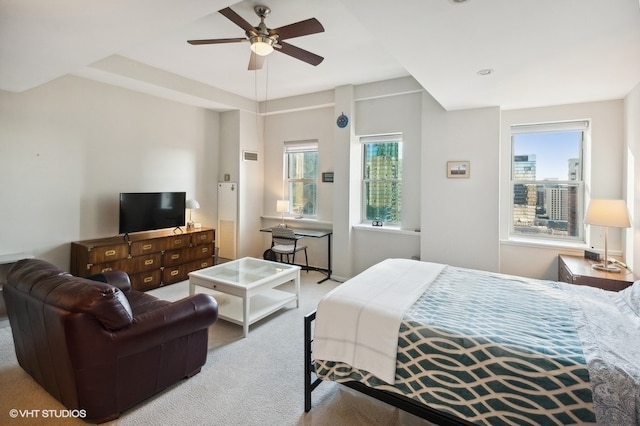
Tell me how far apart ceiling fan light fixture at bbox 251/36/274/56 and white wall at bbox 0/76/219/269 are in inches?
107

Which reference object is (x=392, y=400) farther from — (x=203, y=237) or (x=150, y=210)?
(x=150, y=210)

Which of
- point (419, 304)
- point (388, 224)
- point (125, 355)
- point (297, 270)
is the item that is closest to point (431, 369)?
point (419, 304)

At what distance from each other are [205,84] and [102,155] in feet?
5.78

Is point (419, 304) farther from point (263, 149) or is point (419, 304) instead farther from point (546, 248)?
point (263, 149)

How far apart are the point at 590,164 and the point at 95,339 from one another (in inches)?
194

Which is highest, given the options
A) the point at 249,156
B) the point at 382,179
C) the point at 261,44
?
the point at 261,44

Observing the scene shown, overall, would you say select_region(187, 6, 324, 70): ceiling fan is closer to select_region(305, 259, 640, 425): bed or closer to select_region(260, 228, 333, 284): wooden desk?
select_region(305, 259, 640, 425): bed

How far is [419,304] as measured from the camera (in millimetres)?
1980

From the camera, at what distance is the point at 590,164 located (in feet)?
11.8

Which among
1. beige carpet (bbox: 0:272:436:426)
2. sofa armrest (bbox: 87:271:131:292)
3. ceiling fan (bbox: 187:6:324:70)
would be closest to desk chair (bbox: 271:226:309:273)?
beige carpet (bbox: 0:272:436:426)

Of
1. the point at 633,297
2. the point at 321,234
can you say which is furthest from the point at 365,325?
the point at 321,234

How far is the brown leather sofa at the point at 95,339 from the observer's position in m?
1.73

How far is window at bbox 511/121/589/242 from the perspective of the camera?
3.77 metres

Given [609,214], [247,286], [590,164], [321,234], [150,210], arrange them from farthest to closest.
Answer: [321,234], [150,210], [590,164], [247,286], [609,214]
